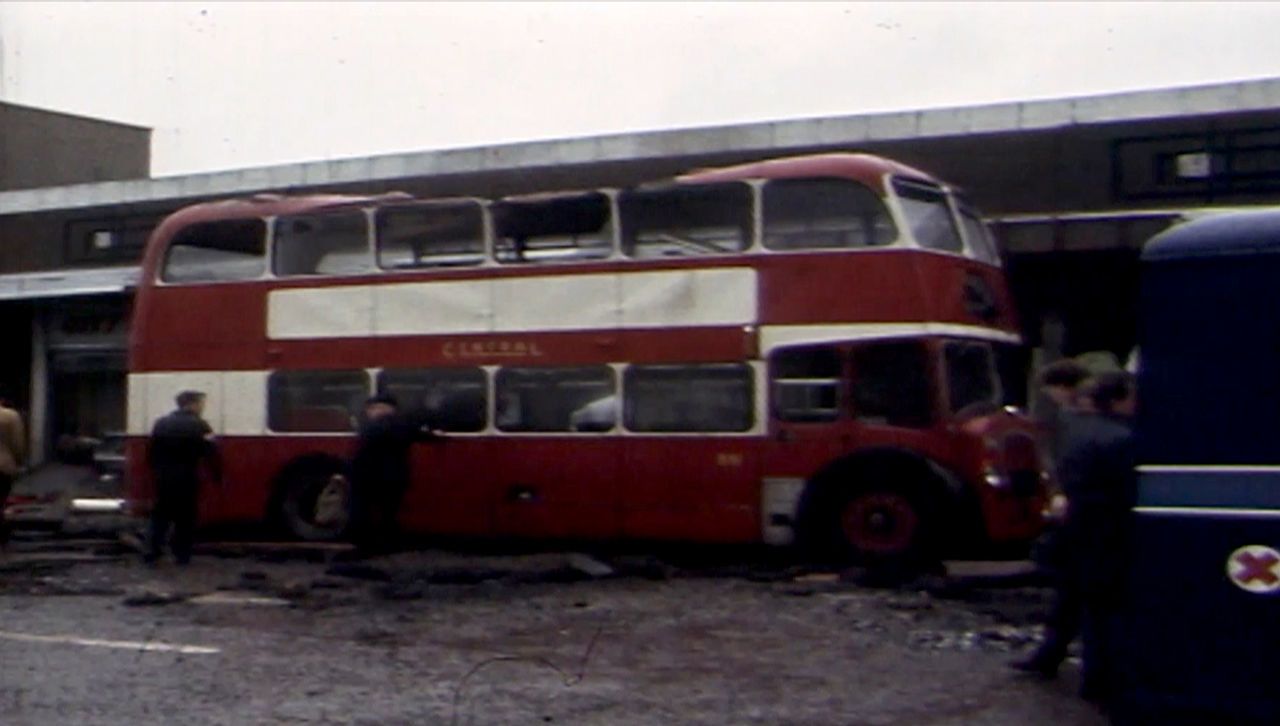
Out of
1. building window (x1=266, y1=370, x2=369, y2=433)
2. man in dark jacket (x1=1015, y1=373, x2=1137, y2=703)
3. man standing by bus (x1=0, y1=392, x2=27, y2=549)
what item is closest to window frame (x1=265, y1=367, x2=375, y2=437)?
building window (x1=266, y1=370, x2=369, y2=433)

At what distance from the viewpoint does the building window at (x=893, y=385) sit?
669 inches

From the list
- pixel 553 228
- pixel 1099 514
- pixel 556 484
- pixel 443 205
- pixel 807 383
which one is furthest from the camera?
pixel 443 205

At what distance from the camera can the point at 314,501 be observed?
20.6 meters

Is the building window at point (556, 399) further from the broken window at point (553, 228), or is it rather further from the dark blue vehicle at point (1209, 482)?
the dark blue vehicle at point (1209, 482)

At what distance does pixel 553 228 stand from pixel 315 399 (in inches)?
129

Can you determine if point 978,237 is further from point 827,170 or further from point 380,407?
point 380,407

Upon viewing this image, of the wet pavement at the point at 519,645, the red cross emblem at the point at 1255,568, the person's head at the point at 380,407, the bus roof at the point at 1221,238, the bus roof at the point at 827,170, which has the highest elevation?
the bus roof at the point at 827,170

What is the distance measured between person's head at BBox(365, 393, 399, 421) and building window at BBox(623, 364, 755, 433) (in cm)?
226

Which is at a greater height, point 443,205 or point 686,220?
point 443,205

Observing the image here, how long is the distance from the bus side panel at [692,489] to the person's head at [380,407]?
2.29 meters

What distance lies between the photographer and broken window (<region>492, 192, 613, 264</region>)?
18.8 m

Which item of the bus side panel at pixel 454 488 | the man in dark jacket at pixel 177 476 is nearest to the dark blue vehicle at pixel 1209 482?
the bus side panel at pixel 454 488

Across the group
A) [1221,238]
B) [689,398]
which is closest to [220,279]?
[689,398]

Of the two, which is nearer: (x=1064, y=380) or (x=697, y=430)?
(x=1064, y=380)
